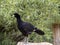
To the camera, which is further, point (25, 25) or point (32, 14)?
point (32, 14)

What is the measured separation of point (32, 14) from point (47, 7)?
0.47 metres

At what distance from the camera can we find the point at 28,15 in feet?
12.5

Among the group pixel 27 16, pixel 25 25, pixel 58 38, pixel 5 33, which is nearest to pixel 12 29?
pixel 5 33

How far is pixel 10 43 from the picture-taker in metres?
4.41

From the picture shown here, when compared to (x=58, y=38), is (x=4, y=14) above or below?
above

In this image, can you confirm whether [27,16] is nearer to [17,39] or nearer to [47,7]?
[47,7]

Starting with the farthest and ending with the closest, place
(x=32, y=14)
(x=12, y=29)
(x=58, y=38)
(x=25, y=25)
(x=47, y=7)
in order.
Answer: (x=12, y=29)
(x=47, y=7)
(x=32, y=14)
(x=25, y=25)
(x=58, y=38)

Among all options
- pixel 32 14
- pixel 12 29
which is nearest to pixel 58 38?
pixel 32 14

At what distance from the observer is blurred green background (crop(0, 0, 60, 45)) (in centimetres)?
370

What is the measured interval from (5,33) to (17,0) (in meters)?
1.08

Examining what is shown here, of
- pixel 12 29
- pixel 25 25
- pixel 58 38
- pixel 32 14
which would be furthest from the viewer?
pixel 12 29

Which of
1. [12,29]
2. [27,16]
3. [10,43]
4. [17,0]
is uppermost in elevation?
[17,0]

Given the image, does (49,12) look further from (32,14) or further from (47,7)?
(32,14)

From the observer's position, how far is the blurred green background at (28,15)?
3697 millimetres
